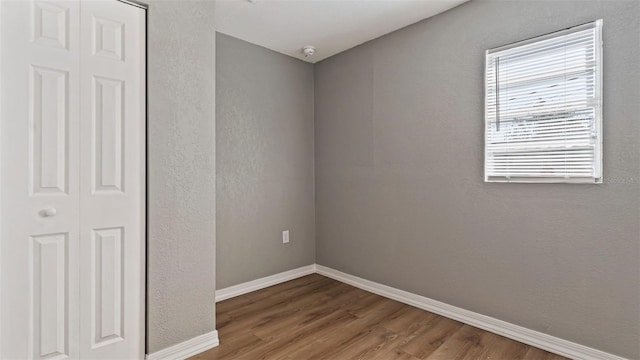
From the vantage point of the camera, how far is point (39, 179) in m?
1.50

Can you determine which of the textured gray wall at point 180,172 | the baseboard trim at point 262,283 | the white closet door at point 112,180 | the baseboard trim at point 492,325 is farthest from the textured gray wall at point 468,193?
the white closet door at point 112,180

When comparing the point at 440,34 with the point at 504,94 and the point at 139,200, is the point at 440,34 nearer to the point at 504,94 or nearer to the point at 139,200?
the point at 504,94

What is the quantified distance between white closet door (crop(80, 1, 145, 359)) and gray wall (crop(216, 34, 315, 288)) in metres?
1.07

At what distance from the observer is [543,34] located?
1999 mm

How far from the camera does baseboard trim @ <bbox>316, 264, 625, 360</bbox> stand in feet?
6.12

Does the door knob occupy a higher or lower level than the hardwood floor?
higher

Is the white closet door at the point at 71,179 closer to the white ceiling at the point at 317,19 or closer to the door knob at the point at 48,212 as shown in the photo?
the door knob at the point at 48,212

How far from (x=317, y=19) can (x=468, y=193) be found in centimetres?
181

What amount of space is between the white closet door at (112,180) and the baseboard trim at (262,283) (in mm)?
1067

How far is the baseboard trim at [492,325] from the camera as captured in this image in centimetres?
187

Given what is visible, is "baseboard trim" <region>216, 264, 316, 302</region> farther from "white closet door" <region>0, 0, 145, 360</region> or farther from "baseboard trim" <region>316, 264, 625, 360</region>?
"white closet door" <region>0, 0, 145, 360</region>

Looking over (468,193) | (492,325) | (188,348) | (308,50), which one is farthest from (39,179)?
(492,325)

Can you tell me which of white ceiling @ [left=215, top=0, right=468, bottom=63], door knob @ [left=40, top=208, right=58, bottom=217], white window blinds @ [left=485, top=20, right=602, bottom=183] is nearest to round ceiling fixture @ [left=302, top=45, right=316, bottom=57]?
white ceiling @ [left=215, top=0, right=468, bottom=63]

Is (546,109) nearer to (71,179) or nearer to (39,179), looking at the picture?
(71,179)
